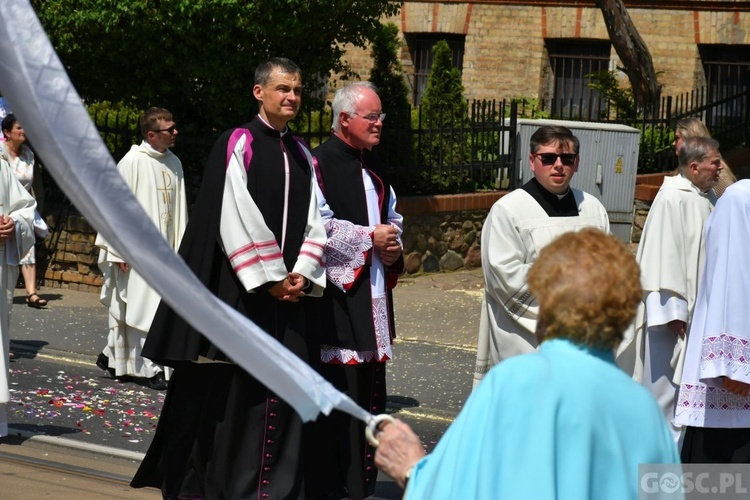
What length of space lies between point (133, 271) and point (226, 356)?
12.8 feet

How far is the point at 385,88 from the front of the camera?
15.8 metres

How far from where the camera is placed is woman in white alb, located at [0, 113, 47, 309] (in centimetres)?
981

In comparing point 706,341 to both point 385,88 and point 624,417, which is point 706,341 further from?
point 385,88

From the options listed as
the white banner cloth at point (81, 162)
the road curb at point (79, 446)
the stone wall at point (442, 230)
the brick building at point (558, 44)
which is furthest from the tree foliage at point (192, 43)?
the white banner cloth at point (81, 162)

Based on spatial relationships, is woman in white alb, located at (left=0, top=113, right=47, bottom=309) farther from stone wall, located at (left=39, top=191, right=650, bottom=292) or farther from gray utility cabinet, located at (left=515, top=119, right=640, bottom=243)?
gray utility cabinet, located at (left=515, top=119, right=640, bottom=243)

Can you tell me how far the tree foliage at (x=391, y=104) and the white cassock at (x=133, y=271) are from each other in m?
5.28

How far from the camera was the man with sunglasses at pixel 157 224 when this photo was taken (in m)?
9.76

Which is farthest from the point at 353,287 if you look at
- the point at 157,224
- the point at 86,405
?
the point at 157,224

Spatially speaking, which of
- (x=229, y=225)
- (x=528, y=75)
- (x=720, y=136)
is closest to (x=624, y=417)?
(x=229, y=225)

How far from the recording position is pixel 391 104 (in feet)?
51.2

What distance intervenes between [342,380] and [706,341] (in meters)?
1.84

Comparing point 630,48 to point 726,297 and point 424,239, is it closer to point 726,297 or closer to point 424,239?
point 424,239

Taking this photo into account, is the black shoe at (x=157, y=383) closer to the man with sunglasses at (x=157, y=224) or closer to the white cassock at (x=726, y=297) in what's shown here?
the man with sunglasses at (x=157, y=224)

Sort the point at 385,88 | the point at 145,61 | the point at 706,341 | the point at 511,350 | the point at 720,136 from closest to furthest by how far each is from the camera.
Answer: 1. the point at 706,341
2. the point at 511,350
3. the point at 145,61
4. the point at 385,88
5. the point at 720,136
